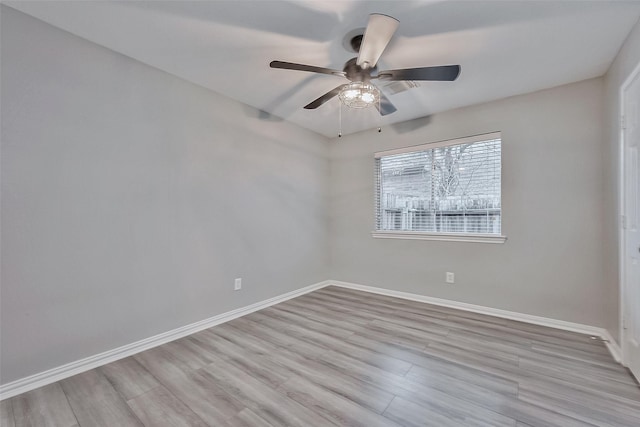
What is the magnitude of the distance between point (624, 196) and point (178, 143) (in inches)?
146

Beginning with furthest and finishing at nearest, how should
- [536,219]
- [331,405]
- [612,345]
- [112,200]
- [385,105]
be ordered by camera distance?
[536,219]
[385,105]
[612,345]
[112,200]
[331,405]

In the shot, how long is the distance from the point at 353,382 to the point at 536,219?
249 cm

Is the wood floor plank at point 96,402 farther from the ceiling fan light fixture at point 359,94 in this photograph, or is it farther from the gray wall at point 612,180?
the gray wall at point 612,180

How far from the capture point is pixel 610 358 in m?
2.06

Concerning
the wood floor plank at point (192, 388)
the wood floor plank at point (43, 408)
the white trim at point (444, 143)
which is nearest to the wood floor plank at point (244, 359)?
the wood floor plank at point (192, 388)

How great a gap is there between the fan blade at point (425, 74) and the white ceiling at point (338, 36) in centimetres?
32

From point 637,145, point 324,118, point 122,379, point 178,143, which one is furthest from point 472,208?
point 122,379

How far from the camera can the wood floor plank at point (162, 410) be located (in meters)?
1.46

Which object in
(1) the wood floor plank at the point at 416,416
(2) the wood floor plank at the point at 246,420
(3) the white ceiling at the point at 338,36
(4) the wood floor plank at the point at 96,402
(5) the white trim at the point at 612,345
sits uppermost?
(3) the white ceiling at the point at 338,36

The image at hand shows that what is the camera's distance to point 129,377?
1.87 meters

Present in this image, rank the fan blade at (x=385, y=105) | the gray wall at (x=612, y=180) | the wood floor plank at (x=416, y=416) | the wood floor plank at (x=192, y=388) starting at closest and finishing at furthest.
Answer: the wood floor plank at (x=416, y=416), the wood floor plank at (x=192, y=388), the gray wall at (x=612, y=180), the fan blade at (x=385, y=105)

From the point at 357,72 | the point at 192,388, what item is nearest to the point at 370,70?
the point at 357,72

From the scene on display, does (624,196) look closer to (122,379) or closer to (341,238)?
(341,238)

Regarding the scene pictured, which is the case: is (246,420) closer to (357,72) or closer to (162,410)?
(162,410)
